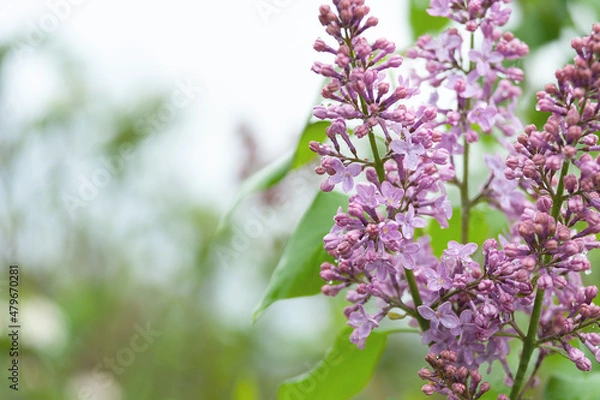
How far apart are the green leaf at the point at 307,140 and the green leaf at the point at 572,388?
45 centimetres

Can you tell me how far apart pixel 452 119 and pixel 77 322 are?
249cm

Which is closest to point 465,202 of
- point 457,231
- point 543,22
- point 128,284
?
point 457,231

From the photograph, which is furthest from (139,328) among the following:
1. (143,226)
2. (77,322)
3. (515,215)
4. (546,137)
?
(546,137)

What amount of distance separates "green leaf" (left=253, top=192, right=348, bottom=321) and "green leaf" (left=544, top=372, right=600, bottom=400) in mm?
339

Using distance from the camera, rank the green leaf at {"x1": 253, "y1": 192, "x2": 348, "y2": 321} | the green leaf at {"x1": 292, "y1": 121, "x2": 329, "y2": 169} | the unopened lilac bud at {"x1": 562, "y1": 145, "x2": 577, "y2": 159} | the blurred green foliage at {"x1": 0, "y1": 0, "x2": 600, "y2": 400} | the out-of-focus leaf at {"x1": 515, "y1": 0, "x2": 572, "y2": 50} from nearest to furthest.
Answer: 1. the unopened lilac bud at {"x1": 562, "y1": 145, "x2": 577, "y2": 159}
2. the green leaf at {"x1": 253, "y1": 192, "x2": 348, "y2": 321}
3. the green leaf at {"x1": 292, "y1": 121, "x2": 329, "y2": 169}
4. the out-of-focus leaf at {"x1": 515, "y1": 0, "x2": 572, "y2": 50}
5. the blurred green foliage at {"x1": 0, "y1": 0, "x2": 600, "y2": 400}

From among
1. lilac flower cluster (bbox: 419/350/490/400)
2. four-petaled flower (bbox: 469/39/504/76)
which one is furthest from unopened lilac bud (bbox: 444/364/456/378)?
four-petaled flower (bbox: 469/39/504/76)

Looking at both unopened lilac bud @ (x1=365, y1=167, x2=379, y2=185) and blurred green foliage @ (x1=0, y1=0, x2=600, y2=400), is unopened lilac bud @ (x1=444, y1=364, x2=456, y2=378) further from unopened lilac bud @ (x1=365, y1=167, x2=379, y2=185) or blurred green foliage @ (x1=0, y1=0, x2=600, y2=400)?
blurred green foliage @ (x1=0, y1=0, x2=600, y2=400)

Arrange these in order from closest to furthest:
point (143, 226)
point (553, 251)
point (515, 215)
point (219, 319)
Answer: point (553, 251)
point (515, 215)
point (219, 319)
point (143, 226)

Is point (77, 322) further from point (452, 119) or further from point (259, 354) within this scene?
point (452, 119)

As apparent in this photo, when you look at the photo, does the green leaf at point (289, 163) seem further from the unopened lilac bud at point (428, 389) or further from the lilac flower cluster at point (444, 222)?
the unopened lilac bud at point (428, 389)

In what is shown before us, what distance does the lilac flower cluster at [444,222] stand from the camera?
747mm

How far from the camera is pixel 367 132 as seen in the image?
2.57 feet

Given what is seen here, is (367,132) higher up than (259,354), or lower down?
higher up

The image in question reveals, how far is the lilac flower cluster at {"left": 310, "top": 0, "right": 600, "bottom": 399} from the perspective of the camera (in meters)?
0.75
